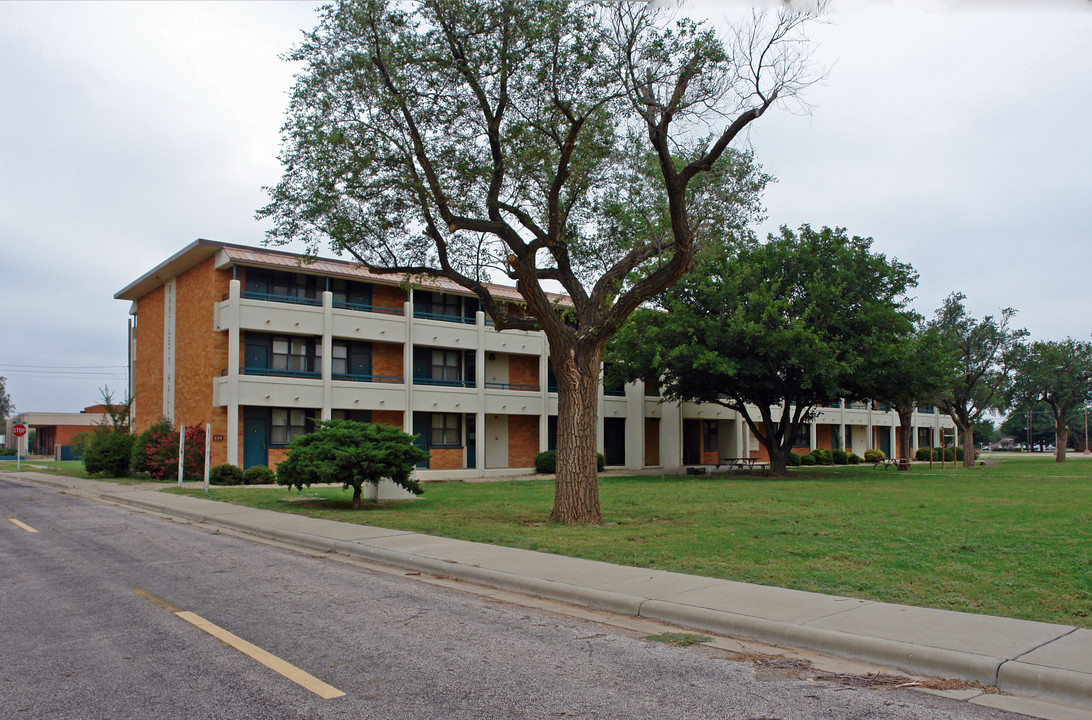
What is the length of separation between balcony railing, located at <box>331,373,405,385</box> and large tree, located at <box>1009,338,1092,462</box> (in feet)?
119

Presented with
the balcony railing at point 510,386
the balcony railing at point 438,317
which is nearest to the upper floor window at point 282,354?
the balcony railing at point 438,317

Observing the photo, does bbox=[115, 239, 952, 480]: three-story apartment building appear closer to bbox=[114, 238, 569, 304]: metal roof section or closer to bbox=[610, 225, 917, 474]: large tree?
bbox=[114, 238, 569, 304]: metal roof section

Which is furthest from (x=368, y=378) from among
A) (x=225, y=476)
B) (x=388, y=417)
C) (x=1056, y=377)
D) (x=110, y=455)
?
(x=1056, y=377)

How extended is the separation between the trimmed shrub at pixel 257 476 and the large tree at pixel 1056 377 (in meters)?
42.2

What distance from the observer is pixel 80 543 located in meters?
13.2

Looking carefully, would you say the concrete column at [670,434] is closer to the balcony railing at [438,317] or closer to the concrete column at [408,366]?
the balcony railing at [438,317]

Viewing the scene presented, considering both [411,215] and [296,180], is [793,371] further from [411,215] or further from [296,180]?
[296,180]

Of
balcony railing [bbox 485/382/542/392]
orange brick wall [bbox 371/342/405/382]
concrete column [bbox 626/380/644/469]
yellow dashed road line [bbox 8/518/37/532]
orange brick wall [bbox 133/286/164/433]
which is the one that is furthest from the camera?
concrete column [bbox 626/380/644/469]

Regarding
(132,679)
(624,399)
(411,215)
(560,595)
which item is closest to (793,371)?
(624,399)

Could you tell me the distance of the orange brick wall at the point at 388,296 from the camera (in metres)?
37.7

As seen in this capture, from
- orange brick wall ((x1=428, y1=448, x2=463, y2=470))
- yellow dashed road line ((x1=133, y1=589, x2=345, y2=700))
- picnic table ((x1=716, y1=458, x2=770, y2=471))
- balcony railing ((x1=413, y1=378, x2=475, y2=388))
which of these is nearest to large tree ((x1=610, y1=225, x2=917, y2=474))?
picnic table ((x1=716, y1=458, x2=770, y2=471))

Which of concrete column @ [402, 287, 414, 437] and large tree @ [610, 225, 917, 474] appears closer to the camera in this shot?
large tree @ [610, 225, 917, 474]

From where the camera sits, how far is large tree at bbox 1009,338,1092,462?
161ft

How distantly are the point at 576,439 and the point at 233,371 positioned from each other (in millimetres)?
20544
